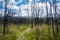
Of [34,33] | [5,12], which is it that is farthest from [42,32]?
[5,12]

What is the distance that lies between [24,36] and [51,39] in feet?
2.91

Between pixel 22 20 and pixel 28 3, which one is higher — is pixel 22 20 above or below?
below

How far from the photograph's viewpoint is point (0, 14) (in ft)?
19.0

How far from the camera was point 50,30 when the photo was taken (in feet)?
18.7

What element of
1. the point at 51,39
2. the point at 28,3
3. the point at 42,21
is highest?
the point at 28,3

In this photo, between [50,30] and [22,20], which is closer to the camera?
[50,30]

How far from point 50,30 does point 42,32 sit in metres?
0.27

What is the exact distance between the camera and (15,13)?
5973mm

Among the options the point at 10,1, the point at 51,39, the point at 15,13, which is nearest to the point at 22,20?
the point at 15,13

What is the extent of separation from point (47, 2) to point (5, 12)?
1.44 m

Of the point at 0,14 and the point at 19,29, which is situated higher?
the point at 0,14

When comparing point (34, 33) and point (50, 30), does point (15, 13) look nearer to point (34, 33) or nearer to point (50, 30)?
point (34, 33)

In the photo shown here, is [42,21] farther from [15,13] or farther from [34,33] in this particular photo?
[15,13]

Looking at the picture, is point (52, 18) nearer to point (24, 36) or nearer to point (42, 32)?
point (42, 32)
